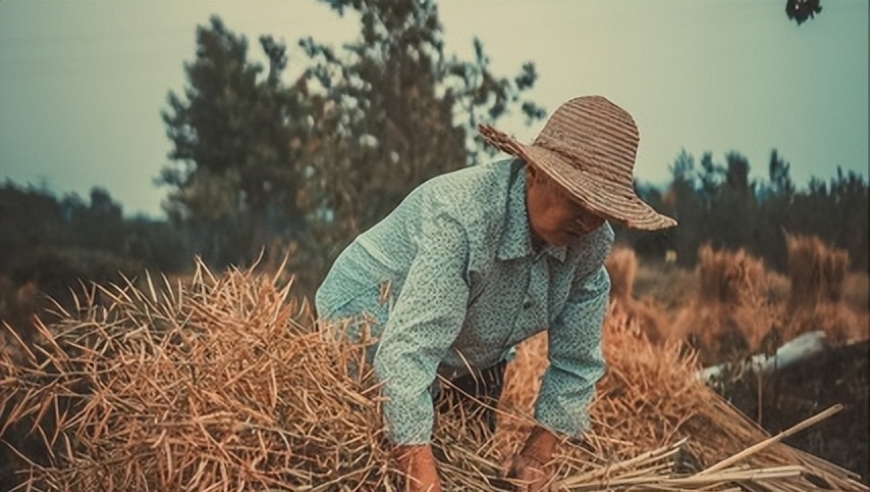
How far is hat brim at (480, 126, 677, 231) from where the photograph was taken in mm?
1854

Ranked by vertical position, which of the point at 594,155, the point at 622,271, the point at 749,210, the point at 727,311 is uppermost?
the point at 594,155

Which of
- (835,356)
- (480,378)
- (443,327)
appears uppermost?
(443,327)

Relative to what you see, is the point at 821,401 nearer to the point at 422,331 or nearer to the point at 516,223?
the point at 516,223

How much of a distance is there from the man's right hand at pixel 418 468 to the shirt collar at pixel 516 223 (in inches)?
10.1

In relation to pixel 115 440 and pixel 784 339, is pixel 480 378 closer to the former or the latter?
pixel 115 440

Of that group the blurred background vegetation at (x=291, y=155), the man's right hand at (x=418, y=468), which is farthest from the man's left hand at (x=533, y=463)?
the blurred background vegetation at (x=291, y=155)

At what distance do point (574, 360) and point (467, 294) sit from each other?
0.28 metres

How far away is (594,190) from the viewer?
6.18 feet

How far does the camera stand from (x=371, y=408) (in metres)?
1.94

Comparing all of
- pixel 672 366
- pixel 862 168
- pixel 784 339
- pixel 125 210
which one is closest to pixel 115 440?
pixel 125 210

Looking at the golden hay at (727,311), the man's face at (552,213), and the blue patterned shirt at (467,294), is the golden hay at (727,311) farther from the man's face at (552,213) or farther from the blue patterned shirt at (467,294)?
the man's face at (552,213)

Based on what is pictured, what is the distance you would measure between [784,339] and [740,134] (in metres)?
0.62

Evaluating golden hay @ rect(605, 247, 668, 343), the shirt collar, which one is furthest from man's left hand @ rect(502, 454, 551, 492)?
golden hay @ rect(605, 247, 668, 343)

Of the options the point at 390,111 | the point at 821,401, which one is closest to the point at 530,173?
the point at 390,111
